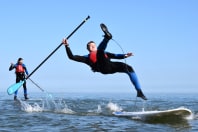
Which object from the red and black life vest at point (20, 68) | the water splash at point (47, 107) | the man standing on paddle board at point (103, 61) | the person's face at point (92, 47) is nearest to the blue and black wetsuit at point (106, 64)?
the man standing on paddle board at point (103, 61)

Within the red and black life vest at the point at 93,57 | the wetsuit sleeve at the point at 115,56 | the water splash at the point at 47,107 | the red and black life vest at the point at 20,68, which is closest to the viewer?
the red and black life vest at the point at 93,57

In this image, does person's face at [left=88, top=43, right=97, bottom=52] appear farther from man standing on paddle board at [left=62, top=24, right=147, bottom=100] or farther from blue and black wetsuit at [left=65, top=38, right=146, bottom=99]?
blue and black wetsuit at [left=65, top=38, right=146, bottom=99]

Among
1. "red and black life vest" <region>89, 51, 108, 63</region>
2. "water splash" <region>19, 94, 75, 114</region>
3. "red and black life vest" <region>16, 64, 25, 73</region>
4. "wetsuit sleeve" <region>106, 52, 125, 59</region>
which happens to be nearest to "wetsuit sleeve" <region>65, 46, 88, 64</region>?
"red and black life vest" <region>89, 51, 108, 63</region>

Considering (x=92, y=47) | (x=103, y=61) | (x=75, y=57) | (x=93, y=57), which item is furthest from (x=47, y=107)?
(x=103, y=61)

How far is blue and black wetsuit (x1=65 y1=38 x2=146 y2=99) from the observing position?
12.1 metres

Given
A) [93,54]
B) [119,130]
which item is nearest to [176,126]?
[119,130]

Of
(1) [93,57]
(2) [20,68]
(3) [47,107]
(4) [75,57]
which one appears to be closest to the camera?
(1) [93,57]

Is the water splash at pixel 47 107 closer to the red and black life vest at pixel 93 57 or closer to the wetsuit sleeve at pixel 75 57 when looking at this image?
the wetsuit sleeve at pixel 75 57

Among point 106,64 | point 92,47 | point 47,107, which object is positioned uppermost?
point 92,47

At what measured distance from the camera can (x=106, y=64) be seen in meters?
12.1

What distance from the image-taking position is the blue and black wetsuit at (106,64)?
12.1 meters

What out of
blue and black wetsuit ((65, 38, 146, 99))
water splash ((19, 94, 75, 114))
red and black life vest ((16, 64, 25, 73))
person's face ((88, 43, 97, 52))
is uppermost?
red and black life vest ((16, 64, 25, 73))

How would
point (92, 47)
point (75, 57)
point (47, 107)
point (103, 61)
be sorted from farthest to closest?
point (47, 107)
point (92, 47)
point (75, 57)
point (103, 61)

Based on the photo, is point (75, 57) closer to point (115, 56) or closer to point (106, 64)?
point (106, 64)
